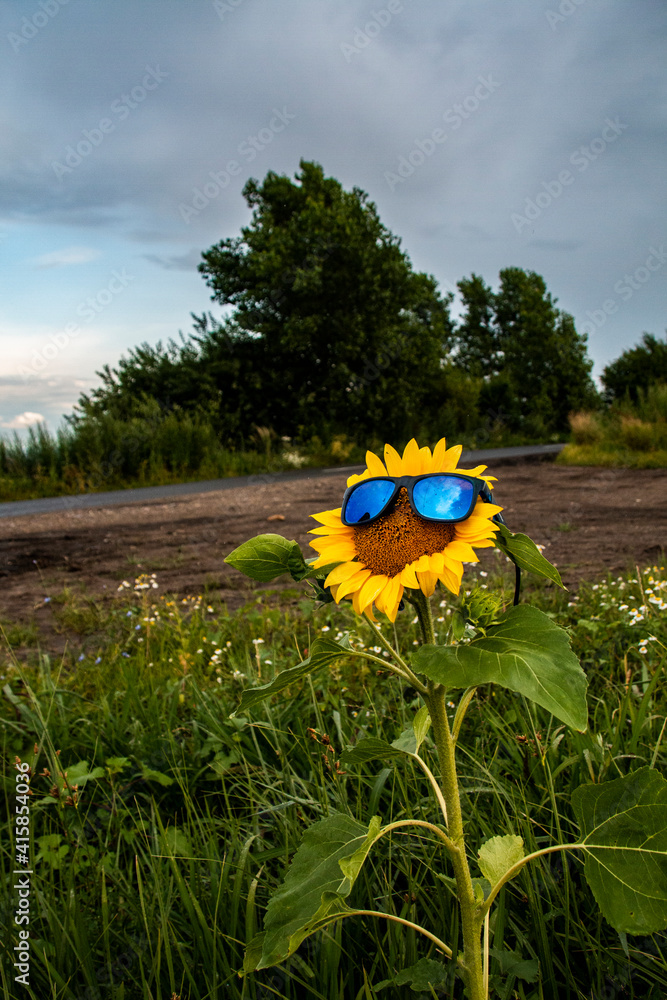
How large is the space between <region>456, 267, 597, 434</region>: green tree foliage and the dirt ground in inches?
1030

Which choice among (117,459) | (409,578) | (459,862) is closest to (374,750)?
(459,862)

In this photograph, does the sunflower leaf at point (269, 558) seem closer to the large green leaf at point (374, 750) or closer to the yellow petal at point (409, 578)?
the yellow petal at point (409, 578)

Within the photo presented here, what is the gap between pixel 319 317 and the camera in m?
21.5

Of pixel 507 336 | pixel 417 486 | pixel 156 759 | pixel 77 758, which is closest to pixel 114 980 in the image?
pixel 156 759

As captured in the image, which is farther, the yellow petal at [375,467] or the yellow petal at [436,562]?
the yellow petal at [375,467]

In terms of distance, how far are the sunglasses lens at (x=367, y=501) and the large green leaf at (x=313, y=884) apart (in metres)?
0.39

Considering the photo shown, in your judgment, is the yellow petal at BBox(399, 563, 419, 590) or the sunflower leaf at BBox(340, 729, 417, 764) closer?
the yellow petal at BBox(399, 563, 419, 590)

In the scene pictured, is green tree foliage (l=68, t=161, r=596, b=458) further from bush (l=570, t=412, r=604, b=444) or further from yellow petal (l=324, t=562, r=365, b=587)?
yellow petal (l=324, t=562, r=365, b=587)

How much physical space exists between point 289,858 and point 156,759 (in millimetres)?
720

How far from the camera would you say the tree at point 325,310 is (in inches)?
842

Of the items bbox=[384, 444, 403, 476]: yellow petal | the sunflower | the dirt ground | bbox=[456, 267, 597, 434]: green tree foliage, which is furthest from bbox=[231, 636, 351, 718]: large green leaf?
bbox=[456, 267, 597, 434]: green tree foliage

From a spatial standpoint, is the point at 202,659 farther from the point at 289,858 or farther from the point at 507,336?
the point at 507,336

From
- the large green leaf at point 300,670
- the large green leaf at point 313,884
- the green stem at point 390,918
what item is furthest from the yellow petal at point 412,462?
the green stem at point 390,918

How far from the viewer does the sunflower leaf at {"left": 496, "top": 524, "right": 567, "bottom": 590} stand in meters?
0.82
